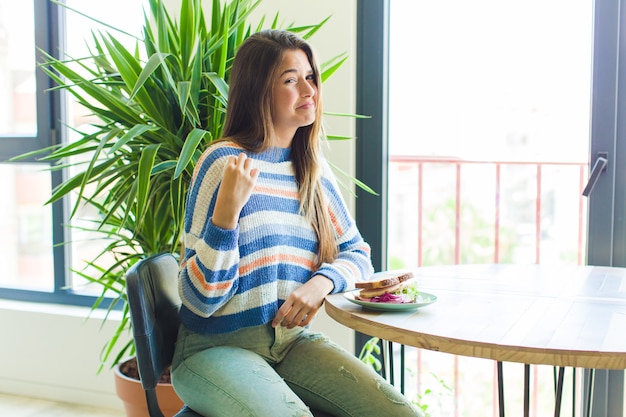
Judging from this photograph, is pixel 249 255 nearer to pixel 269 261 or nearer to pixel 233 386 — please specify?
pixel 269 261

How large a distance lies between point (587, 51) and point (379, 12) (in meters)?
0.72

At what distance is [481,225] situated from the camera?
3.24 metres

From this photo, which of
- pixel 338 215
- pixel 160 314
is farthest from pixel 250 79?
pixel 160 314

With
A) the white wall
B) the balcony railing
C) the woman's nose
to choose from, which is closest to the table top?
the woman's nose

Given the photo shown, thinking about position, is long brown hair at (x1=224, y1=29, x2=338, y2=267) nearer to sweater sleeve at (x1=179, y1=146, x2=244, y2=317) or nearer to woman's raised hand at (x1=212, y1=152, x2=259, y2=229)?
sweater sleeve at (x1=179, y1=146, x2=244, y2=317)

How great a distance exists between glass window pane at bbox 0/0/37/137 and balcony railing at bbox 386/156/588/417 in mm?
1686

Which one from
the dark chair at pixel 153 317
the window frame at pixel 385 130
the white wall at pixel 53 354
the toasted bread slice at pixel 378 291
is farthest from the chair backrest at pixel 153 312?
the white wall at pixel 53 354

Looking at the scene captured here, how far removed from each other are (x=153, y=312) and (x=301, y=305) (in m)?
0.33

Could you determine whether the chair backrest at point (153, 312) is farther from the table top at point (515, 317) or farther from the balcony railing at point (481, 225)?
the balcony railing at point (481, 225)

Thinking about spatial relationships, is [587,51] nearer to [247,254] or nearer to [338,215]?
[338,215]

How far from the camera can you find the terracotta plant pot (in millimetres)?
2180

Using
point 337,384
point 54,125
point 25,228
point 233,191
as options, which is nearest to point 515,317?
point 337,384

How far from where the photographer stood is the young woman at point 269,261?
1.46 metres

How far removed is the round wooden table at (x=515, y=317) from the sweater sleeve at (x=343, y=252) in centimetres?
6
